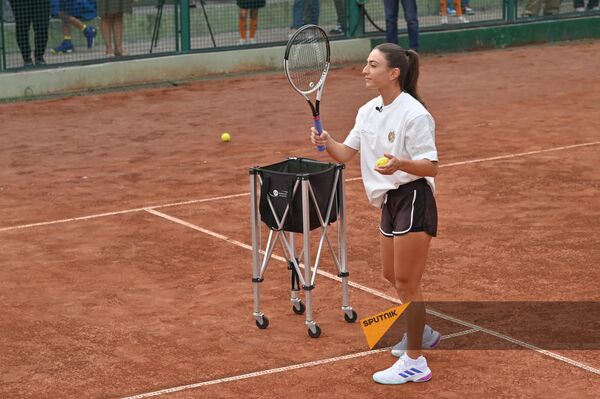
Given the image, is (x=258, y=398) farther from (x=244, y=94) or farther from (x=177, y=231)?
(x=244, y=94)

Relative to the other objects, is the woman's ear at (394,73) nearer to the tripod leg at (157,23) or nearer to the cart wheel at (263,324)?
the cart wheel at (263,324)

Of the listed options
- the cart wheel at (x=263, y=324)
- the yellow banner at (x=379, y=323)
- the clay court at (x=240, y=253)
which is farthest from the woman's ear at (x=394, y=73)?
the cart wheel at (x=263, y=324)

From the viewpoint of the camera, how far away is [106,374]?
7.22 meters

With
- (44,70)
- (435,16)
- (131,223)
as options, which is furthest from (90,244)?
(435,16)

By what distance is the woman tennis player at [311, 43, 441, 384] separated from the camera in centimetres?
685

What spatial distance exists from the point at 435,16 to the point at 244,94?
16.1 feet

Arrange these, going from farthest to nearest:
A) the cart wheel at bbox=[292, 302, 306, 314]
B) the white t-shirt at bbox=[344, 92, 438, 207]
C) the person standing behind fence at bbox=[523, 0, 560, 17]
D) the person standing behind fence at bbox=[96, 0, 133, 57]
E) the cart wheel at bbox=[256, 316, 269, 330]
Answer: the person standing behind fence at bbox=[523, 0, 560, 17], the person standing behind fence at bbox=[96, 0, 133, 57], the cart wheel at bbox=[292, 302, 306, 314], the cart wheel at bbox=[256, 316, 269, 330], the white t-shirt at bbox=[344, 92, 438, 207]

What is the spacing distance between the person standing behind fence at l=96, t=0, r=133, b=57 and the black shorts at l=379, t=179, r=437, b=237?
1216 centimetres

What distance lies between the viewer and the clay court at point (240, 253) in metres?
7.19

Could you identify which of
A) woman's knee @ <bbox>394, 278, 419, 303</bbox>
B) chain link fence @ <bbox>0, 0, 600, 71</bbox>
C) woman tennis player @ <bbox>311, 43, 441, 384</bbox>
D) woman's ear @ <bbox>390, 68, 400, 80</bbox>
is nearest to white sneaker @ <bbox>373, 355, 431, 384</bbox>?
woman tennis player @ <bbox>311, 43, 441, 384</bbox>

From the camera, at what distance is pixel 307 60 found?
758 cm

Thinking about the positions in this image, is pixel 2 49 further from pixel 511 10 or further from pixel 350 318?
pixel 350 318

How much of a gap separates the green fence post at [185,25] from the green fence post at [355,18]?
9.77 feet

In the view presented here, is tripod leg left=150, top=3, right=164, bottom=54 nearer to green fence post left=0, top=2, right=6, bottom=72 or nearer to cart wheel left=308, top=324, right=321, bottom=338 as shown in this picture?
green fence post left=0, top=2, right=6, bottom=72
